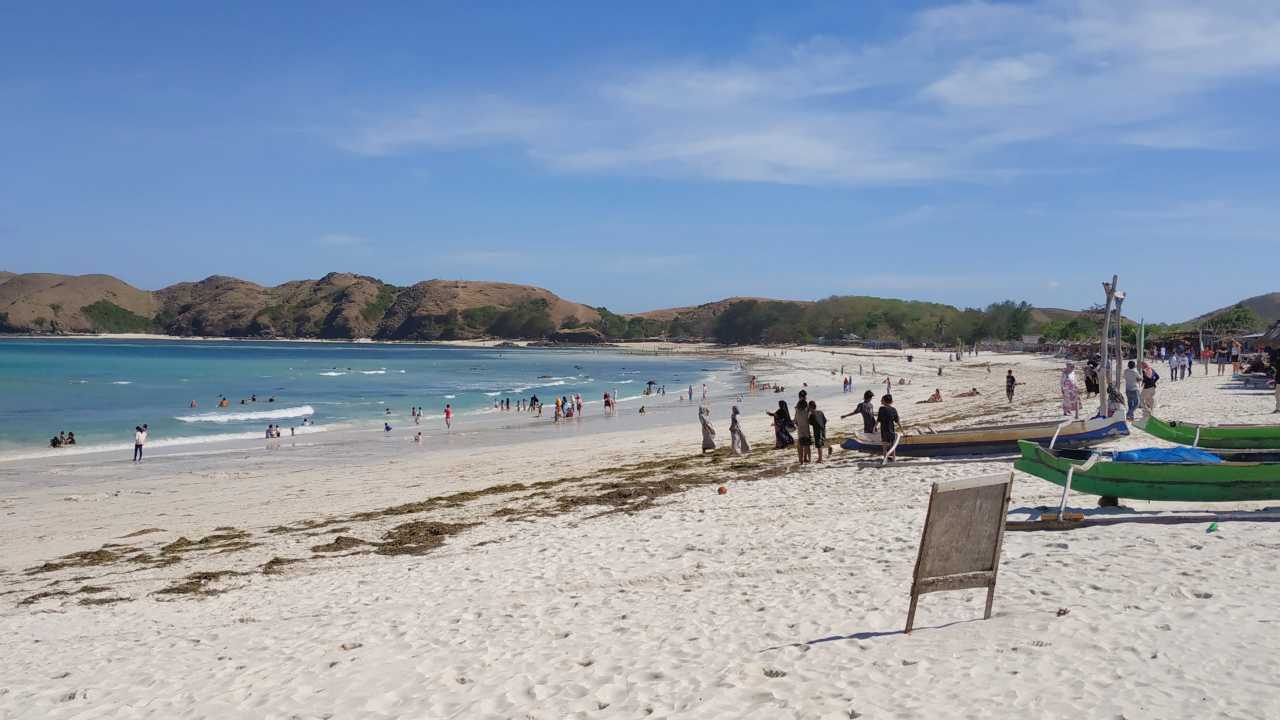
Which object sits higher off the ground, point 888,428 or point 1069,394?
point 1069,394

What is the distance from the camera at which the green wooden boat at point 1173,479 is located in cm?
784

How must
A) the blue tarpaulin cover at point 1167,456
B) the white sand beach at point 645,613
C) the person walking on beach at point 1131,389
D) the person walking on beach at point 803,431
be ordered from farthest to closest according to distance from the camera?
the person walking on beach at point 1131,389
the person walking on beach at point 803,431
the blue tarpaulin cover at point 1167,456
the white sand beach at point 645,613

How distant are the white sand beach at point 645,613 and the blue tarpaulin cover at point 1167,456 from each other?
0.51 meters

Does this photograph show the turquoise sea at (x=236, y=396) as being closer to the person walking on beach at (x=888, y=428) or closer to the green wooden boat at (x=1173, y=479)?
the person walking on beach at (x=888, y=428)

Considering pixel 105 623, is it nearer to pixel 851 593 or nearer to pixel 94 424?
pixel 851 593

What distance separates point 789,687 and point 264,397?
51.1 meters

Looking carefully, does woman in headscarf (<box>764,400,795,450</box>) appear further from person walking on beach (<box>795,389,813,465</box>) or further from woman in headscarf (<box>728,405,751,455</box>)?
person walking on beach (<box>795,389,813,465</box>)

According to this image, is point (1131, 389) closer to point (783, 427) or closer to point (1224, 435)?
point (1224, 435)

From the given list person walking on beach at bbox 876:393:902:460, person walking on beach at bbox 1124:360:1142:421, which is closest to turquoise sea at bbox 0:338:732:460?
person walking on beach at bbox 876:393:902:460

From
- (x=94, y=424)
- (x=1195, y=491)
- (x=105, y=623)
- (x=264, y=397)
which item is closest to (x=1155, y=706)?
(x=1195, y=491)

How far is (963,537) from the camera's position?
5.31 m

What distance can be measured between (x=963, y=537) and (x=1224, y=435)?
8456mm

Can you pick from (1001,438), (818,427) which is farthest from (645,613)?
(818,427)

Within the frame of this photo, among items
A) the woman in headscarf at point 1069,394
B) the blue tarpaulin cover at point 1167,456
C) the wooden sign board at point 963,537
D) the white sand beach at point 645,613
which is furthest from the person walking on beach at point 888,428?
the wooden sign board at point 963,537
